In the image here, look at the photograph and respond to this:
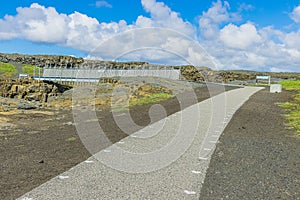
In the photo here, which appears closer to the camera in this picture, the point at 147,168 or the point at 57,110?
the point at 147,168

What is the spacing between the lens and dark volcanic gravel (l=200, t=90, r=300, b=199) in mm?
5410

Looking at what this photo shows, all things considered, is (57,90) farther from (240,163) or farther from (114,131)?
(240,163)

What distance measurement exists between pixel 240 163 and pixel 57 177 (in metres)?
3.66

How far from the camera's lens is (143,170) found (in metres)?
6.65

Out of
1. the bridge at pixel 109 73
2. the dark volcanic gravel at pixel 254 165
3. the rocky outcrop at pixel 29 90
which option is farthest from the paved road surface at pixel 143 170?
the bridge at pixel 109 73

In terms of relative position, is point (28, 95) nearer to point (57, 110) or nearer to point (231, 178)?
point (57, 110)

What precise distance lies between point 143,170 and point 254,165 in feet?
7.49

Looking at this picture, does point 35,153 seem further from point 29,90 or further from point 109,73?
point 109,73

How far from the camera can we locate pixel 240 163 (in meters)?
7.18

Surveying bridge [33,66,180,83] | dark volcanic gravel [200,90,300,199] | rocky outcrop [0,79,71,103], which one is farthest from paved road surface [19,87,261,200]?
bridge [33,66,180,83]

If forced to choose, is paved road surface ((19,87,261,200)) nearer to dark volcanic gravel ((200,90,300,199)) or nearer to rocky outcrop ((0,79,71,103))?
dark volcanic gravel ((200,90,300,199))

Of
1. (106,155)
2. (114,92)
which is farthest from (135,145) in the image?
(114,92)

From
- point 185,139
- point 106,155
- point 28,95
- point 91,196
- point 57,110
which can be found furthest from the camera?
point 28,95

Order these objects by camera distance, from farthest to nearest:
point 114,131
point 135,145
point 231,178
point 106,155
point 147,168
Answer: point 114,131, point 135,145, point 106,155, point 147,168, point 231,178
